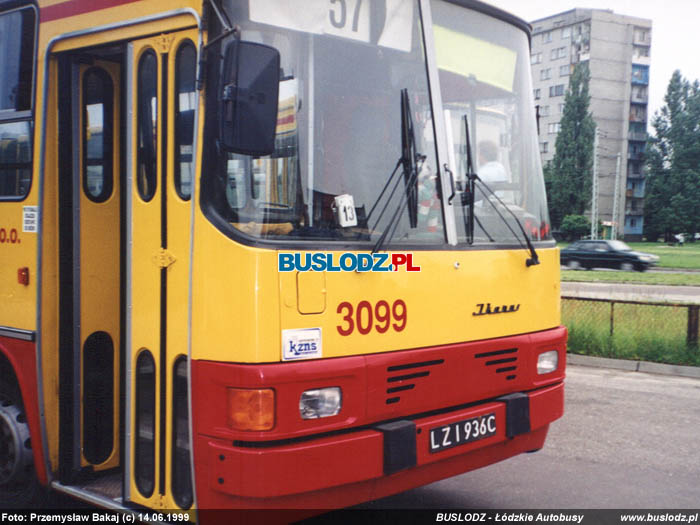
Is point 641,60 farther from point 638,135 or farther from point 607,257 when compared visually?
point 607,257

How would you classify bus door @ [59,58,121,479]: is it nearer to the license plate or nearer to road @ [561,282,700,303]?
the license plate

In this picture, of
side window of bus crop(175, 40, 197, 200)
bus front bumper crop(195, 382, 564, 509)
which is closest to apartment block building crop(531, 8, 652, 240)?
bus front bumper crop(195, 382, 564, 509)

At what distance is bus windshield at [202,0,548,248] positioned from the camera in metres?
3.64

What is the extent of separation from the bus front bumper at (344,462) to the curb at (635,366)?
6404 millimetres

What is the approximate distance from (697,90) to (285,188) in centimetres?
8899

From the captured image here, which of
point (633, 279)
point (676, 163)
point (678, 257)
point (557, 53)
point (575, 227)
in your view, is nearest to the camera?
point (633, 279)

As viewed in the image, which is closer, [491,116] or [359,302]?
[359,302]

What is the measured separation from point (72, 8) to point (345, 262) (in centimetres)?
207

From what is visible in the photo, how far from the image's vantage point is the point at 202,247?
365 cm

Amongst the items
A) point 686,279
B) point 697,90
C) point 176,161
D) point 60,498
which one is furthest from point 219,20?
point 697,90

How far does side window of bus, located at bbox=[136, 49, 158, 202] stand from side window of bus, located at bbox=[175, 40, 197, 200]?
0.17 meters

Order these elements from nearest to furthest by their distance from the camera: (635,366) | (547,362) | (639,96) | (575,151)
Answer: (547,362), (635,366), (575,151), (639,96)

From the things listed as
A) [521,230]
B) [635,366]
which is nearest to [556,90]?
[635,366]

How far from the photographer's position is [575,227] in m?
69.8
